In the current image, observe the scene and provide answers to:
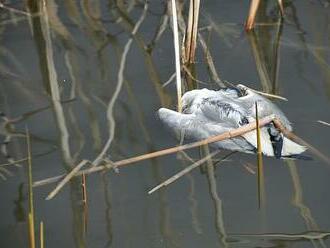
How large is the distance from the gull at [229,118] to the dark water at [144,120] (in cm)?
3

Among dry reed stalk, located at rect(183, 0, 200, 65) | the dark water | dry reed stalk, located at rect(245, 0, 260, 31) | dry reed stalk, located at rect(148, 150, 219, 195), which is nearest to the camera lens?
the dark water

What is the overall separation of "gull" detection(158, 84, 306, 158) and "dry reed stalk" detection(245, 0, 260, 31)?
37 cm

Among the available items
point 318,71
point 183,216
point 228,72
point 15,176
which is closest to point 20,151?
point 15,176

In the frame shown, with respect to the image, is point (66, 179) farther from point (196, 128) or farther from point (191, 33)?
point (191, 33)

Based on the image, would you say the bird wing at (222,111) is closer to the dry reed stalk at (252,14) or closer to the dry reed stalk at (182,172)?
the dry reed stalk at (182,172)

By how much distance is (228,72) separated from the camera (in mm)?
2006

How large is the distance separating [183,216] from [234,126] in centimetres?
30

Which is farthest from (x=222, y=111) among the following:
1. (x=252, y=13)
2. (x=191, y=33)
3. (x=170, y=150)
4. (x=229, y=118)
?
(x=252, y=13)

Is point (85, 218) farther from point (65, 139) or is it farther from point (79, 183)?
point (65, 139)

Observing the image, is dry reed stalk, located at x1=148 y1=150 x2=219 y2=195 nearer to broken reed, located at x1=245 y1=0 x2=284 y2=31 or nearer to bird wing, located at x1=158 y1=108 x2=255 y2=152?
bird wing, located at x1=158 y1=108 x2=255 y2=152

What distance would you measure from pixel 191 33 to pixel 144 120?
11.7 inches

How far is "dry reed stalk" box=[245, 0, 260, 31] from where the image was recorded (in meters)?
2.14

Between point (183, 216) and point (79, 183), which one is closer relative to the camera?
point (183, 216)

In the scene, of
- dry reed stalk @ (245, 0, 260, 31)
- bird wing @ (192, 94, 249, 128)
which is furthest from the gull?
dry reed stalk @ (245, 0, 260, 31)
